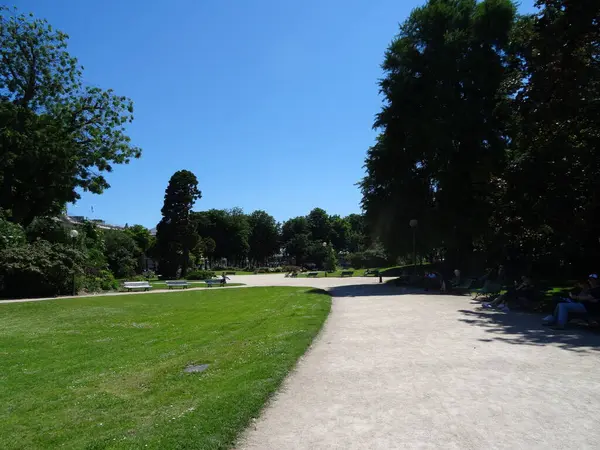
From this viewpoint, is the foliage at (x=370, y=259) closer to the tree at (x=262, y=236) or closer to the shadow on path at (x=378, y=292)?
the shadow on path at (x=378, y=292)

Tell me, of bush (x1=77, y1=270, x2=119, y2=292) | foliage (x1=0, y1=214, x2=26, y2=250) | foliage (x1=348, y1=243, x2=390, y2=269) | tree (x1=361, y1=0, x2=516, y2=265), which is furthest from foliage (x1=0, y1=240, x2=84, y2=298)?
foliage (x1=348, y1=243, x2=390, y2=269)

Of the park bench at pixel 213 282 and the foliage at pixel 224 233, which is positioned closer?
the park bench at pixel 213 282

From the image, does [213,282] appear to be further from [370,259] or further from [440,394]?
[440,394]

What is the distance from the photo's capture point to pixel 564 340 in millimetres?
9086

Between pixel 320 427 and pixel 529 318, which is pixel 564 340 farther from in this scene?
pixel 320 427

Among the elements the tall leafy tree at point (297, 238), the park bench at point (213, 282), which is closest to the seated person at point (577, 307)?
the park bench at point (213, 282)

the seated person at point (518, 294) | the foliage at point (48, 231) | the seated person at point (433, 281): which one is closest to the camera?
the seated person at point (518, 294)

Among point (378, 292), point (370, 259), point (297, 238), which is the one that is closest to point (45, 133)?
point (378, 292)

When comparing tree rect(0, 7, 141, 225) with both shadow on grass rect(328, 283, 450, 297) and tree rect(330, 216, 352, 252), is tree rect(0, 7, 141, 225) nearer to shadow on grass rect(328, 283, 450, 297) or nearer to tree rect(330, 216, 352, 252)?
shadow on grass rect(328, 283, 450, 297)

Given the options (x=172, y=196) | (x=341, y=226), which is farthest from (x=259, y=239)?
(x=172, y=196)

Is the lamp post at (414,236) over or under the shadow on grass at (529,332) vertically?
over

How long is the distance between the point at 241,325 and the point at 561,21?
1491 centimetres

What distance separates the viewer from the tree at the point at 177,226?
188 feet

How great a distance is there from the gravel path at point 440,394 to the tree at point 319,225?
334ft
